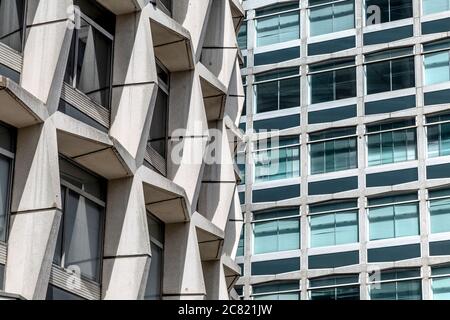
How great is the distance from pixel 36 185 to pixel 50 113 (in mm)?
1434

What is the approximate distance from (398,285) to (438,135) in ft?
21.3

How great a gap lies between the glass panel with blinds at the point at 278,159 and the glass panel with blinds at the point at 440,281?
7.79 meters

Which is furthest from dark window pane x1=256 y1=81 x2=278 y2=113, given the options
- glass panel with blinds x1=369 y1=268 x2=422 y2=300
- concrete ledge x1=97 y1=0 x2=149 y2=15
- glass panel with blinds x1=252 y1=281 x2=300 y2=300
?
concrete ledge x1=97 y1=0 x2=149 y2=15

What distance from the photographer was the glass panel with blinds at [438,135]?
51.8 meters

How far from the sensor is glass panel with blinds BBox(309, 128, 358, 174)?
176 ft

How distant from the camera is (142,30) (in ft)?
90.2

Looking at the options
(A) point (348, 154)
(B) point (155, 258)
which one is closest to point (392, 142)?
(A) point (348, 154)

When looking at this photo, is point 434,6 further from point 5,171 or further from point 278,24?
point 5,171

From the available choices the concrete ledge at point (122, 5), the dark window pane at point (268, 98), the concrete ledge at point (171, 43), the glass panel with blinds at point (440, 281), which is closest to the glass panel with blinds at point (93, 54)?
the concrete ledge at point (122, 5)

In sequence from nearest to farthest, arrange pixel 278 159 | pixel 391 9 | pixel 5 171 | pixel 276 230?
pixel 5 171 < pixel 391 9 < pixel 276 230 < pixel 278 159

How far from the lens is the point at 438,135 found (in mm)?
52062
